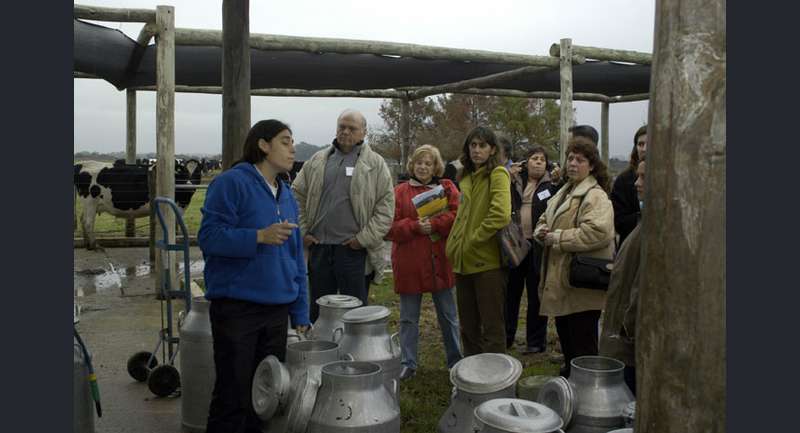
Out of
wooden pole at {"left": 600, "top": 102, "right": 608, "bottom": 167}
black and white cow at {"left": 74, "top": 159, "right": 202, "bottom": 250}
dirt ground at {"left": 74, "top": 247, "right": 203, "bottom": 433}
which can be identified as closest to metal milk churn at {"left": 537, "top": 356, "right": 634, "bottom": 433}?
dirt ground at {"left": 74, "top": 247, "right": 203, "bottom": 433}

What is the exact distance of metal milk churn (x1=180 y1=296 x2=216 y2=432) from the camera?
4.08m

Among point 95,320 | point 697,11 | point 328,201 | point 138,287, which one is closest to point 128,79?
point 138,287

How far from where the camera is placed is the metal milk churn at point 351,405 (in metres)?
3.06

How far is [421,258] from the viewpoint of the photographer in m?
5.29

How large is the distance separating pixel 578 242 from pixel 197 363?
2.27 metres

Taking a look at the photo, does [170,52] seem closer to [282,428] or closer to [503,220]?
[503,220]

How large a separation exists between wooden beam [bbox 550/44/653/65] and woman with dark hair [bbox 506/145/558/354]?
4078 mm

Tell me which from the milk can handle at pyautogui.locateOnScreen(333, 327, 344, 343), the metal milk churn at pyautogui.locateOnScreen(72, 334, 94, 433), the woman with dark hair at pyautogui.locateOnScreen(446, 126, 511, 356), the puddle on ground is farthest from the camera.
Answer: the puddle on ground

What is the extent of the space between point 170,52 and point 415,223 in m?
3.51

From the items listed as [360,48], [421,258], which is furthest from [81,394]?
[360,48]

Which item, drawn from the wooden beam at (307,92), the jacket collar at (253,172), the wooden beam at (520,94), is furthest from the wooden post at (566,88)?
the jacket collar at (253,172)

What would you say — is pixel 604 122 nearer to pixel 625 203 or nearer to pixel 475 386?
pixel 625 203

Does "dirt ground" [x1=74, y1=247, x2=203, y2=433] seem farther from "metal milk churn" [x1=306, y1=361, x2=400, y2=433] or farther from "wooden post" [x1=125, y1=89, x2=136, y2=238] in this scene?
"wooden post" [x1=125, y1=89, x2=136, y2=238]

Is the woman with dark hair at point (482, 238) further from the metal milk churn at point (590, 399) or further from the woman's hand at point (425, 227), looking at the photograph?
the metal milk churn at point (590, 399)
